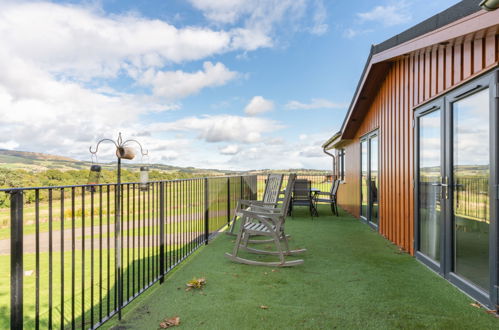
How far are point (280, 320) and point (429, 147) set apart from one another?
115 inches

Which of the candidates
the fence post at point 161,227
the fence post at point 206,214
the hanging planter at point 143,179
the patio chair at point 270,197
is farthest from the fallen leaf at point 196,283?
the patio chair at point 270,197

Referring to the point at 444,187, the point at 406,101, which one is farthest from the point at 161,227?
the point at 406,101

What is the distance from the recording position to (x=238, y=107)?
25594mm

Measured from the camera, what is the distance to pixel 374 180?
262 inches

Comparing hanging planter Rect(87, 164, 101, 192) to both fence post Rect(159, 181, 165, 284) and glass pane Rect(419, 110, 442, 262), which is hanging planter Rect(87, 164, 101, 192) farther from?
glass pane Rect(419, 110, 442, 262)

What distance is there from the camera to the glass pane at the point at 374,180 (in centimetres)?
648

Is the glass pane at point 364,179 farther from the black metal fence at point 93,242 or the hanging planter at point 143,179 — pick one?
the hanging planter at point 143,179

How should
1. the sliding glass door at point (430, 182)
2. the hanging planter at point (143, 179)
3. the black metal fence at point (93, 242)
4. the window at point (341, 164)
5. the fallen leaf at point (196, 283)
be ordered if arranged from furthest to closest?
the window at point (341, 164), the sliding glass door at point (430, 182), the fallen leaf at point (196, 283), the hanging planter at point (143, 179), the black metal fence at point (93, 242)

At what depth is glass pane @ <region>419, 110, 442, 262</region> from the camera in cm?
369

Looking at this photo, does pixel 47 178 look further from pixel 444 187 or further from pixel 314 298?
pixel 444 187

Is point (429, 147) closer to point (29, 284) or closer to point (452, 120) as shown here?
point (452, 120)

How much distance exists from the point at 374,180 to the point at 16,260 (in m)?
6.41

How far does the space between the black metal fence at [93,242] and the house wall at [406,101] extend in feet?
10.0

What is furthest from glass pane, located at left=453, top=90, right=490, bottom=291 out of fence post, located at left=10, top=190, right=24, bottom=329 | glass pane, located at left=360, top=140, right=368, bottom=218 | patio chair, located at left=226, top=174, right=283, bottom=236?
glass pane, located at left=360, top=140, right=368, bottom=218
